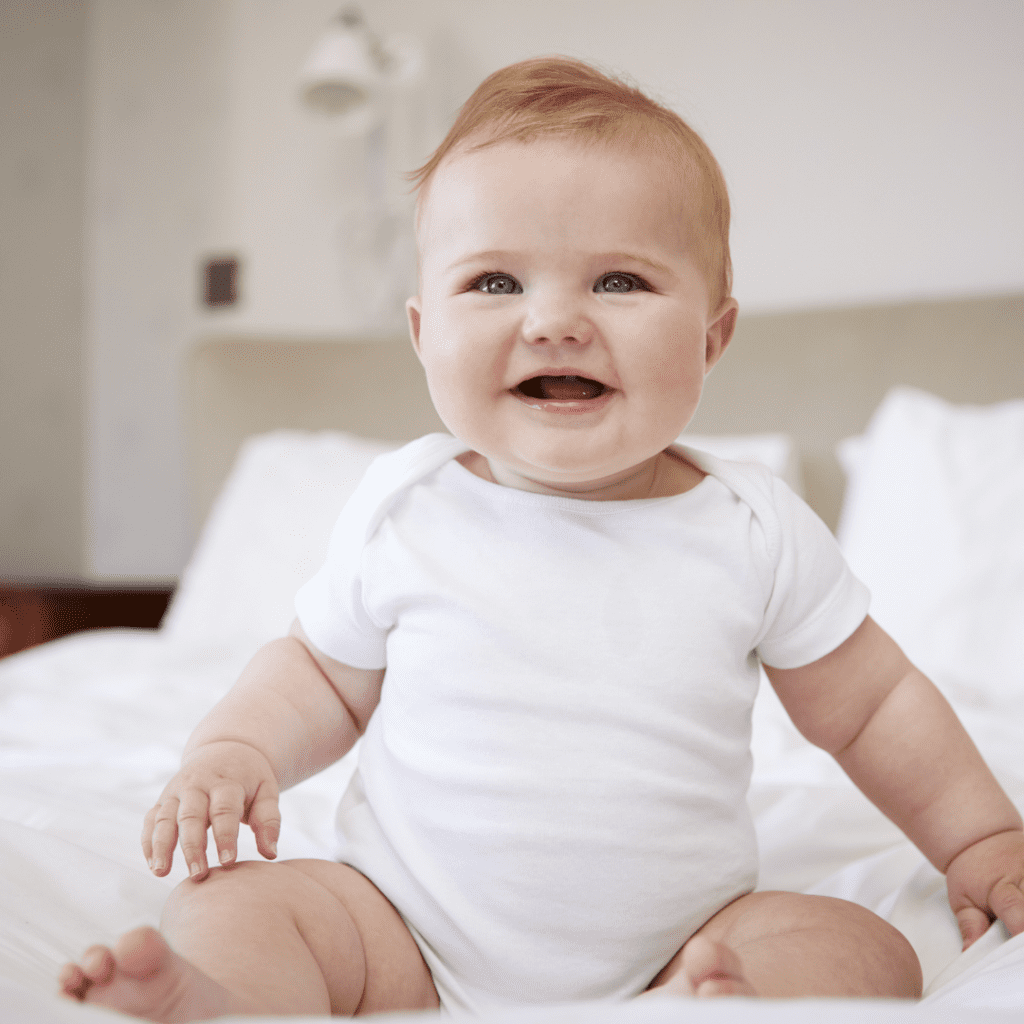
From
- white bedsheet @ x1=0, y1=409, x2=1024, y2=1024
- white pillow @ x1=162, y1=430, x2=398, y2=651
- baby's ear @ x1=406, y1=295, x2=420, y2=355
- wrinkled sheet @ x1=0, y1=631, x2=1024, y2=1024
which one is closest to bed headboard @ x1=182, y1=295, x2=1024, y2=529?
white bedsheet @ x1=0, y1=409, x2=1024, y2=1024

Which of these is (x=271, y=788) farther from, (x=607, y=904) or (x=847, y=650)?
(x=847, y=650)

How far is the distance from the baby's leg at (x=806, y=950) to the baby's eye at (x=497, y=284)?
1.22ft

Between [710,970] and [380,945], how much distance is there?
23cm

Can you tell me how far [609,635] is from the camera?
0.57 m

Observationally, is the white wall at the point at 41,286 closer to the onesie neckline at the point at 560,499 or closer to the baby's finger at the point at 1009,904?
the onesie neckline at the point at 560,499

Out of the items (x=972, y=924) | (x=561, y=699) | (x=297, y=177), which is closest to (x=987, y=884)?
(x=972, y=924)

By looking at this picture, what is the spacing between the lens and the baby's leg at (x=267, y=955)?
36 centimetres

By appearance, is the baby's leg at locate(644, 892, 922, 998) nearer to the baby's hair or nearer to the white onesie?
the white onesie

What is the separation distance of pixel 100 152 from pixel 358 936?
2.78m

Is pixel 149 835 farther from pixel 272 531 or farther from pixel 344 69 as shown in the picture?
pixel 344 69

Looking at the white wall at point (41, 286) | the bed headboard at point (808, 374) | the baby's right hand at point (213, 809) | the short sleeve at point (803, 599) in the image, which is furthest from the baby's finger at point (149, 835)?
the white wall at point (41, 286)

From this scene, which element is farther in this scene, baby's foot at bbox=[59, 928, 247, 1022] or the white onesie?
the white onesie

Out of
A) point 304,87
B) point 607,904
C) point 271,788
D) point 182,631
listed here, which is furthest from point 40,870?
point 304,87

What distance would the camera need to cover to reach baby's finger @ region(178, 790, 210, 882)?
491 mm
